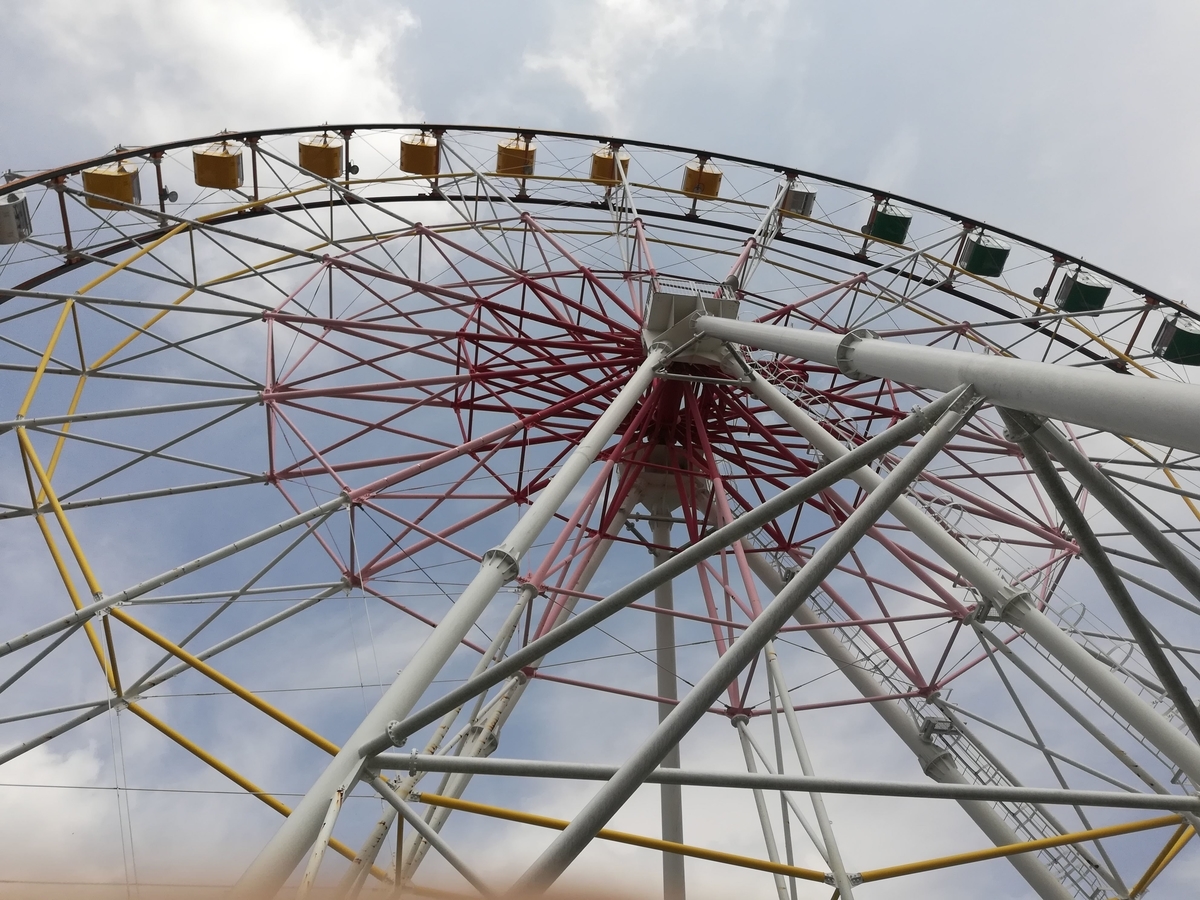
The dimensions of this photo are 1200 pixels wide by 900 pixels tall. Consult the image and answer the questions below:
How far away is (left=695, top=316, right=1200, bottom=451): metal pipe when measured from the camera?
6039 mm

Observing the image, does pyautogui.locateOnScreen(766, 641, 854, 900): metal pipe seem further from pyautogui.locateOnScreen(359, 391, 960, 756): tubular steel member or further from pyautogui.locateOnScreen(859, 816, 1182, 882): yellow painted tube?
pyautogui.locateOnScreen(359, 391, 960, 756): tubular steel member

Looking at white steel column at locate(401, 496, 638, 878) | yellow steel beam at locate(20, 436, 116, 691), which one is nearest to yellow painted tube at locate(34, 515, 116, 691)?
yellow steel beam at locate(20, 436, 116, 691)

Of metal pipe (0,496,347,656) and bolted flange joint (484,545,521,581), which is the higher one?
metal pipe (0,496,347,656)

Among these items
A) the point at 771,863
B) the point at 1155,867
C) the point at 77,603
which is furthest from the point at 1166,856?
the point at 77,603

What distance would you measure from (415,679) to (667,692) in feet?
37.0

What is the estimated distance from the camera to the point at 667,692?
20.0 meters

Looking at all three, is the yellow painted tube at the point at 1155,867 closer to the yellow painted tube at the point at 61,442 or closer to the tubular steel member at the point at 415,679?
the tubular steel member at the point at 415,679

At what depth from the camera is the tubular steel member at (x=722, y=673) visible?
729 cm

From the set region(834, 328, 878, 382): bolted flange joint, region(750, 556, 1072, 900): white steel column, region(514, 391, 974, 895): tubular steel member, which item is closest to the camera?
region(514, 391, 974, 895): tubular steel member

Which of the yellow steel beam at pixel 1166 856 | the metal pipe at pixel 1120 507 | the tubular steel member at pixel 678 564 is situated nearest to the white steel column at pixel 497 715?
the tubular steel member at pixel 678 564

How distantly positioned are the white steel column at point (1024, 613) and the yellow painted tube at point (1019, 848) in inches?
91.9

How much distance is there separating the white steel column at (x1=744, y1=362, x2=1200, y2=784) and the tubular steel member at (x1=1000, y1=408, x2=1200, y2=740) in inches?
13.9

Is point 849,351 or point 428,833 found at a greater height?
point 849,351

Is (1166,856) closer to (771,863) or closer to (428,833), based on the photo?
(771,863)
